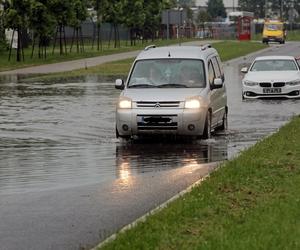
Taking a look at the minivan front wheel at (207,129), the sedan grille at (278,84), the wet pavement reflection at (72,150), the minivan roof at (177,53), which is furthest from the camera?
the sedan grille at (278,84)

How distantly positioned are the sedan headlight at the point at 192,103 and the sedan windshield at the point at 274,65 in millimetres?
10818

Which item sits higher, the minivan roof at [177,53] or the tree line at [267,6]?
the minivan roof at [177,53]

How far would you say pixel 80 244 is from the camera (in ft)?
24.3

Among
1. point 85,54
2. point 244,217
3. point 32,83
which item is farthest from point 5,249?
point 85,54

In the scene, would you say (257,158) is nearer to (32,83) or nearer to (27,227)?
(27,227)

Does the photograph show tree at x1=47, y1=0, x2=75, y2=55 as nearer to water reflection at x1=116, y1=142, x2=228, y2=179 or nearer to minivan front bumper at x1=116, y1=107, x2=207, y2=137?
minivan front bumper at x1=116, y1=107, x2=207, y2=137

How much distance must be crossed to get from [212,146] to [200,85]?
5.37ft

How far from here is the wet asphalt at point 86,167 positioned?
8.31m

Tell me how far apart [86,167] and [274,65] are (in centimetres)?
1422

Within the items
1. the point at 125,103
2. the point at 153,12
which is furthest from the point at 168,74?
the point at 153,12

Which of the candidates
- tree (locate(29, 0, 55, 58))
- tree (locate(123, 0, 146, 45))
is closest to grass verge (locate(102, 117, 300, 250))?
tree (locate(29, 0, 55, 58))

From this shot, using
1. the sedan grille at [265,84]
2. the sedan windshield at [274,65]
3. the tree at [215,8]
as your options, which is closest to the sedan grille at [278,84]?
the sedan grille at [265,84]

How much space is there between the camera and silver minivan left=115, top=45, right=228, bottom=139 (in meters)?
14.6

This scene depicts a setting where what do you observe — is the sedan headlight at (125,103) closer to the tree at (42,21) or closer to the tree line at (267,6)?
the tree at (42,21)
